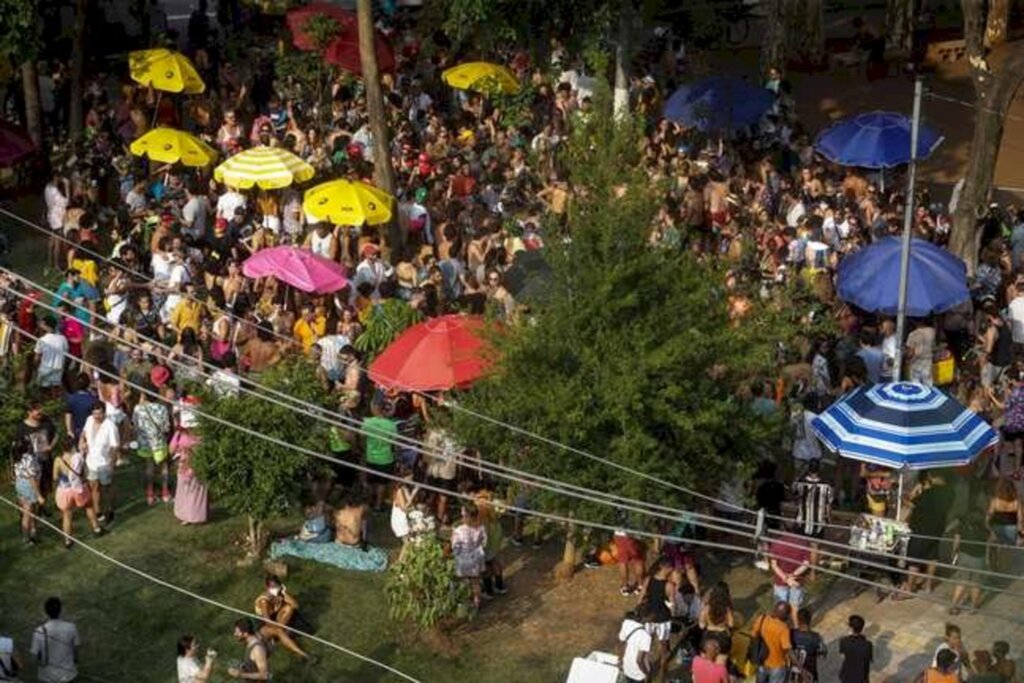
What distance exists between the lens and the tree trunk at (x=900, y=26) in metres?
35.3

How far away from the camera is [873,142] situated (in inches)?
981

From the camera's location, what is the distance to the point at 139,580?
17297mm

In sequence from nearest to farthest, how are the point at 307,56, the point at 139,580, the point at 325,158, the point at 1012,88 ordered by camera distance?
the point at 139,580 < the point at 1012,88 < the point at 325,158 < the point at 307,56

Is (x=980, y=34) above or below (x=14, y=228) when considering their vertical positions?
above

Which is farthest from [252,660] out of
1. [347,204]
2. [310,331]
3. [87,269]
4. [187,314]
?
[347,204]

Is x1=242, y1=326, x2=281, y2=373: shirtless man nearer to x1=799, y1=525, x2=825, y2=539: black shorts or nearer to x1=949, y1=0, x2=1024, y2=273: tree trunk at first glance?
x1=799, y1=525, x2=825, y2=539: black shorts

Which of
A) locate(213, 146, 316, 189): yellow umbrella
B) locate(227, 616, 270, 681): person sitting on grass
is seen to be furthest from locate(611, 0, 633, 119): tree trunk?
locate(227, 616, 270, 681): person sitting on grass

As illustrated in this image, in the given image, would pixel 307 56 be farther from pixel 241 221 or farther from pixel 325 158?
pixel 241 221

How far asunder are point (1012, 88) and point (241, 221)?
32.0 feet

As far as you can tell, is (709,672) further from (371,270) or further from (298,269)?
(371,270)

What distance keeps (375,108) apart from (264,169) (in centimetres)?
179

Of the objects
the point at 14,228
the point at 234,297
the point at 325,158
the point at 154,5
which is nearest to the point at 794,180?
the point at 325,158

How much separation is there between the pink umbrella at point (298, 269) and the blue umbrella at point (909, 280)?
5.70 m

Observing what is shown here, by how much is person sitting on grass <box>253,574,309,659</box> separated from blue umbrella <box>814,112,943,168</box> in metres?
11.9
